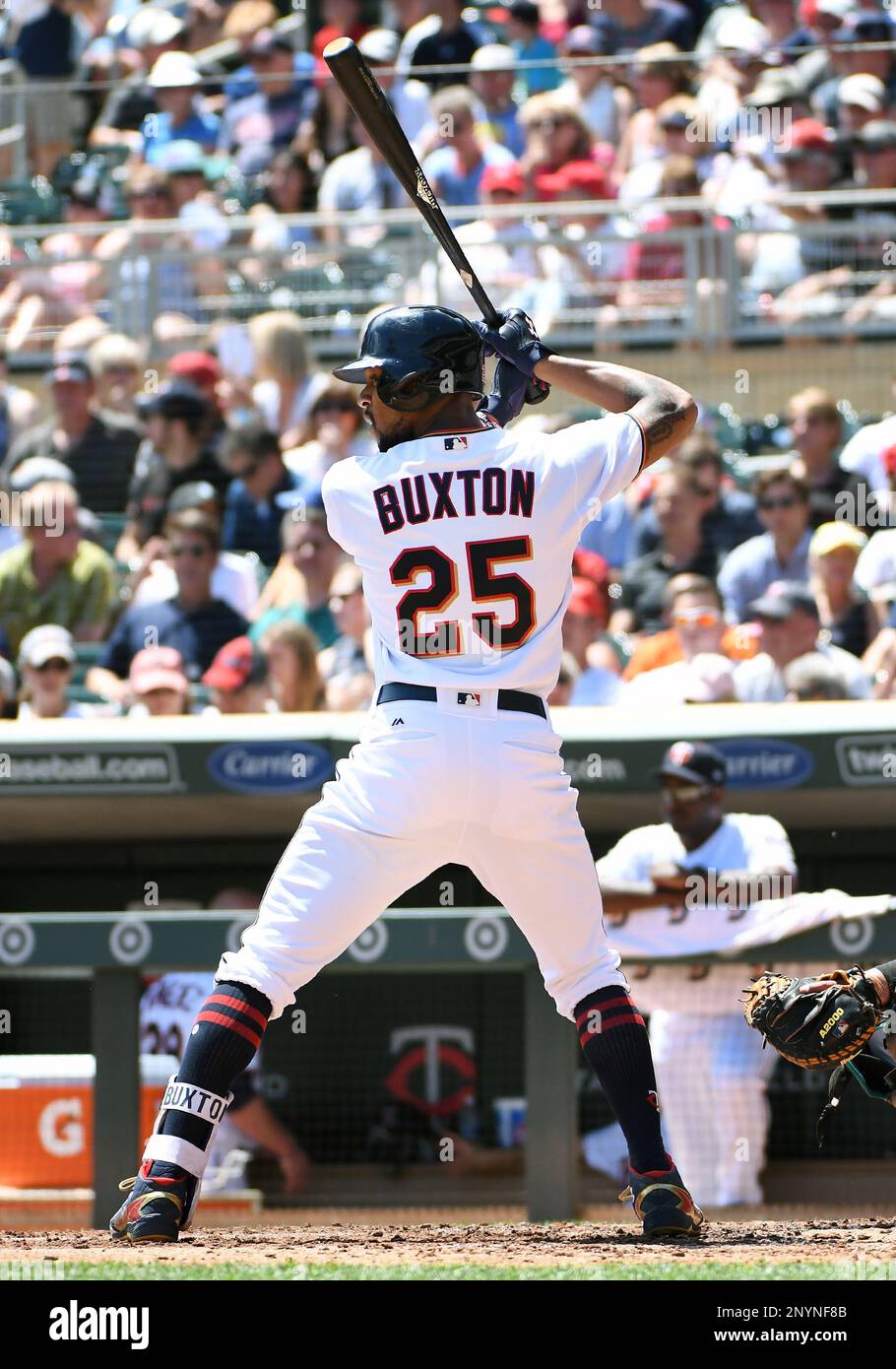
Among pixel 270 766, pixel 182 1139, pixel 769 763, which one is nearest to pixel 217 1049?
pixel 182 1139

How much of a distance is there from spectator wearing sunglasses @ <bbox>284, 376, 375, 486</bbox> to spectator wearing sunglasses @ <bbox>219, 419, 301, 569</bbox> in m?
0.08

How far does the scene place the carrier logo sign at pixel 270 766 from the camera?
19.8 ft

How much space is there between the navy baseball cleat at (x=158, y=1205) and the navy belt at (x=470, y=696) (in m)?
0.92

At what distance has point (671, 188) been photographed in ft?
29.2

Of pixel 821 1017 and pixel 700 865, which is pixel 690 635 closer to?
pixel 700 865

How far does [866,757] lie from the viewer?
5805mm

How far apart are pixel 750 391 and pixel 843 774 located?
302 centimetres

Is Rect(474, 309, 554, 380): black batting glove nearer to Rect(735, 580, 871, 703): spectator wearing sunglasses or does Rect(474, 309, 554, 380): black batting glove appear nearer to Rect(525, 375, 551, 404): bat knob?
Rect(525, 375, 551, 404): bat knob

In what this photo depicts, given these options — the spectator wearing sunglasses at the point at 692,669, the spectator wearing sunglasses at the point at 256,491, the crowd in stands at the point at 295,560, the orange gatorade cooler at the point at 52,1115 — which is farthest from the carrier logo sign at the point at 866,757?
the spectator wearing sunglasses at the point at 256,491

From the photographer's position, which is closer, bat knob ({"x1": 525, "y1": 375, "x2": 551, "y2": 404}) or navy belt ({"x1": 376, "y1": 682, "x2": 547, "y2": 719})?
navy belt ({"x1": 376, "y1": 682, "x2": 547, "y2": 719})

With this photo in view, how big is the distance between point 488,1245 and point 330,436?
15.7 ft

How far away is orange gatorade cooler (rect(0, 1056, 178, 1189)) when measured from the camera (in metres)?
5.52

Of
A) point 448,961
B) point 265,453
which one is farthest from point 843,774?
point 265,453

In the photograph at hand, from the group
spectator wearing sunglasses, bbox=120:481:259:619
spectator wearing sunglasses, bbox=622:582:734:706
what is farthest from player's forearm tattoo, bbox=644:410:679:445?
spectator wearing sunglasses, bbox=120:481:259:619
